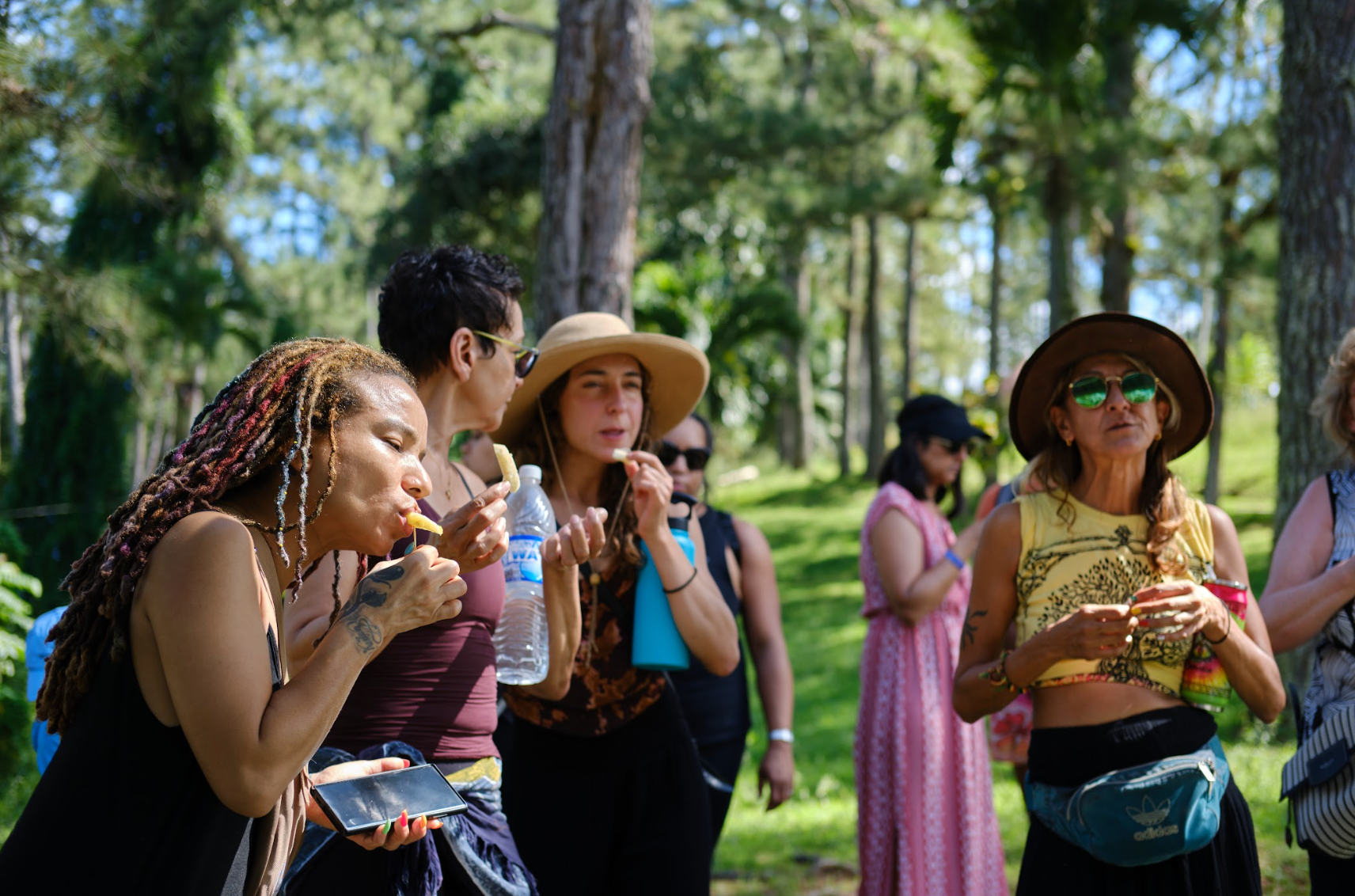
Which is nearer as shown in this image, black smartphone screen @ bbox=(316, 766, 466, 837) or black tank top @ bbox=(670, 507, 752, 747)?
black smartphone screen @ bbox=(316, 766, 466, 837)

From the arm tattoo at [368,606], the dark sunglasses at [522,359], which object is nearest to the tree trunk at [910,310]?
the dark sunglasses at [522,359]

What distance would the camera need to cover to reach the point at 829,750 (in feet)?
31.1

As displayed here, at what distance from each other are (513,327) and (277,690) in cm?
133

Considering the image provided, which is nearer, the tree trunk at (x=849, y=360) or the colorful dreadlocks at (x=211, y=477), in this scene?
the colorful dreadlocks at (x=211, y=477)

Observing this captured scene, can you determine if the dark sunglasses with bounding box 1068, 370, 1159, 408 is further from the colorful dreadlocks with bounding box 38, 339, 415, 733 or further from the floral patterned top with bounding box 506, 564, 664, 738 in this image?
the colorful dreadlocks with bounding box 38, 339, 415, 733

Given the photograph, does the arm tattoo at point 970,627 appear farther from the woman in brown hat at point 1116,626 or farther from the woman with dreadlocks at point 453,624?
the woman with dreadlocks at point 453,624

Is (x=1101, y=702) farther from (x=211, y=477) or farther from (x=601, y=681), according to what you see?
(x=211, y=477)

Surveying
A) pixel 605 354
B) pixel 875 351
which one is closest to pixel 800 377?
pixel 875 351

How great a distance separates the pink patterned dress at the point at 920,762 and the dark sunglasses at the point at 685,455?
843mm

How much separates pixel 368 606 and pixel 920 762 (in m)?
3.14

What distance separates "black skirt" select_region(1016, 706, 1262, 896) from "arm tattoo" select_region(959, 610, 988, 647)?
0.32 metres

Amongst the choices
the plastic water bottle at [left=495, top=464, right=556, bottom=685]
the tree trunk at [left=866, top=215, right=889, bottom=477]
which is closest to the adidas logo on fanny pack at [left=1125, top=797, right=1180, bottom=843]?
the plastic water bottle at [left=495, top=464, right=556, bottom=685]

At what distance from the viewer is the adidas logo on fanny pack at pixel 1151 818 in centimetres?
269

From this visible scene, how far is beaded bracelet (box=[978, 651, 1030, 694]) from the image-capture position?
296 cm
